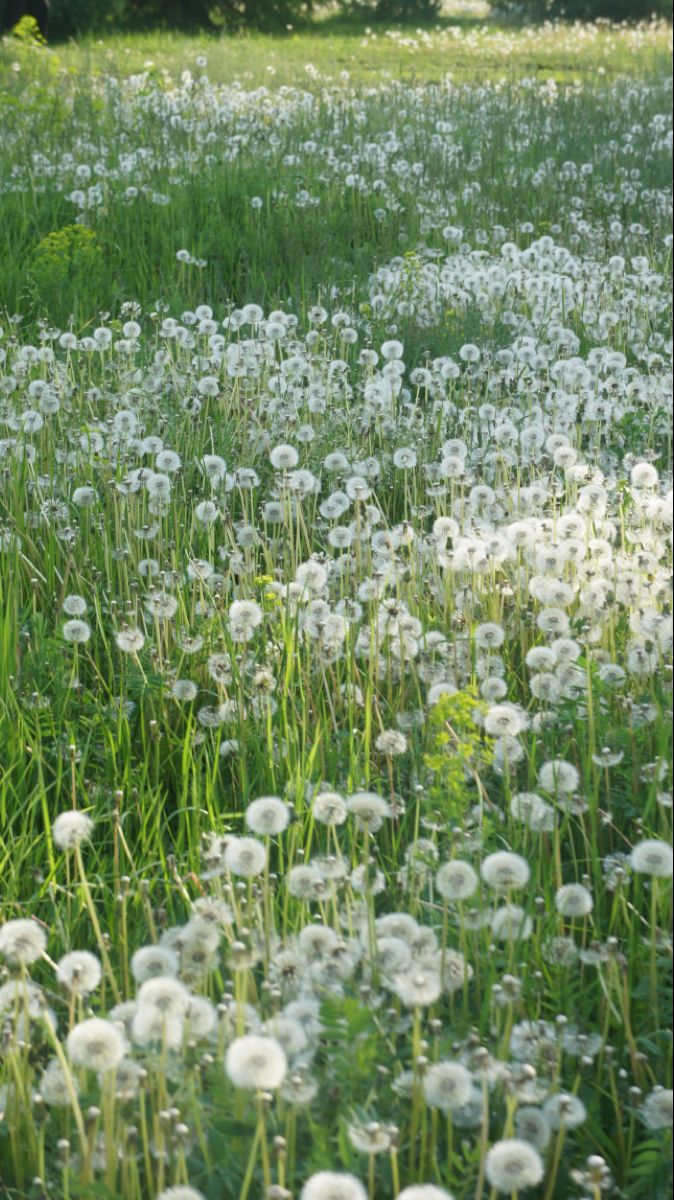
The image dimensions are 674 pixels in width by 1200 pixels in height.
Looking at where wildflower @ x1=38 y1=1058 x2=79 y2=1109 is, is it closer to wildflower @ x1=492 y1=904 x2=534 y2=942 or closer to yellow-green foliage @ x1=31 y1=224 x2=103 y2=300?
wildflower @ x1=492 y1=904 x2=534 y2=942

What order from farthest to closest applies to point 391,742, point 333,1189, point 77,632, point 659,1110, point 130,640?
point 77,632 < point 130,640 < point 391,742 < point 659,1110 < point 333,1189

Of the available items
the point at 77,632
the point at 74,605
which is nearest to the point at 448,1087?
the point at 77,632

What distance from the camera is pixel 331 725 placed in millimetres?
2920

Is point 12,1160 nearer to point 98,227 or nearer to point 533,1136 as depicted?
point 533,1136

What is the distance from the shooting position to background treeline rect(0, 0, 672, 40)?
89.4ft

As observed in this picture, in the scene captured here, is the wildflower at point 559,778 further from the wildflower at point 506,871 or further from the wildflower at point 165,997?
the wildflower at point 165,997

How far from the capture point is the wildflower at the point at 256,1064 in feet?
4.54

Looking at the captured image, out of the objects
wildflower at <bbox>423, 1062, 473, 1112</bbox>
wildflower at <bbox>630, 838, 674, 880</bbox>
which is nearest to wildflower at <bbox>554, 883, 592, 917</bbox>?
wildflower at <bbox>630, 838, 674, 880</bbox>

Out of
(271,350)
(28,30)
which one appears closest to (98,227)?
(271,350)

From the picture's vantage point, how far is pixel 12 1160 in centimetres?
176

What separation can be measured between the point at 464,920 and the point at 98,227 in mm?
6430

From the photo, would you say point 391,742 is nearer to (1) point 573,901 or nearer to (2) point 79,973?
(1) point 573,901

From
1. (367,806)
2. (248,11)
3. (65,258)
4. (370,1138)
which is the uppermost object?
(248,11)

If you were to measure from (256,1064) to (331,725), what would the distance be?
5.06ft
